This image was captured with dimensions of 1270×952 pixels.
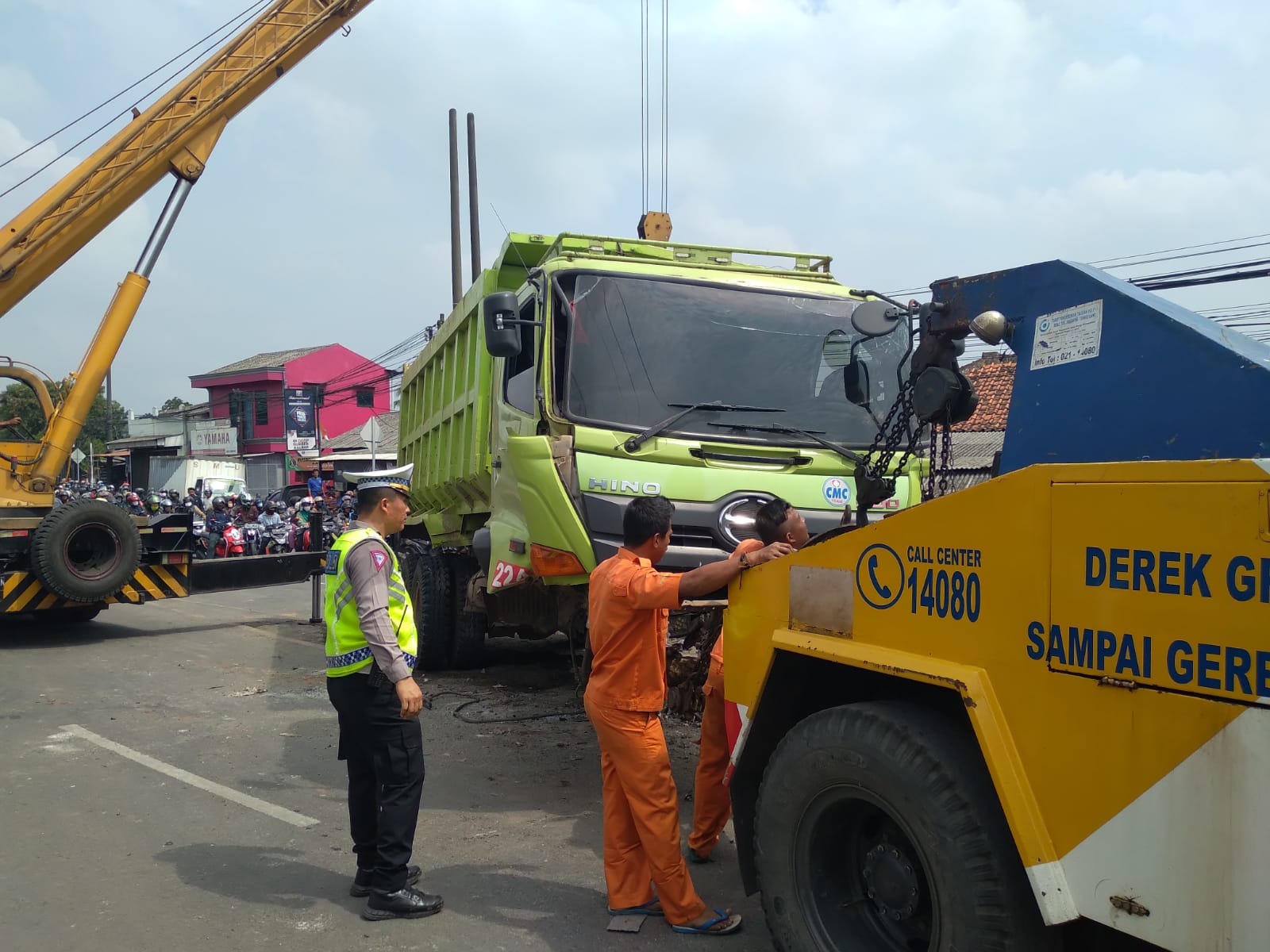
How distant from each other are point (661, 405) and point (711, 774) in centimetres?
191

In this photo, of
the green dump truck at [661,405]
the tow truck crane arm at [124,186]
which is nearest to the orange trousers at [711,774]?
the green dump truck at [661,405]

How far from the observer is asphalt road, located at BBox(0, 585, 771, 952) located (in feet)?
11.5

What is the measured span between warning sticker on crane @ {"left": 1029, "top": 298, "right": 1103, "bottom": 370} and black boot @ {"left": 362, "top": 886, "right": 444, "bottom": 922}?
2835 millimetres

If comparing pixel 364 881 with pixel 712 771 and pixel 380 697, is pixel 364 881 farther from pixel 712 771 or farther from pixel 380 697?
pixel 712 771

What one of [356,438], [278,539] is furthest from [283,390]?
[278,539]

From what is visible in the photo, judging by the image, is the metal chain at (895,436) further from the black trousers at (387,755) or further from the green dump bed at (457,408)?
the green dump bed at (457,408)

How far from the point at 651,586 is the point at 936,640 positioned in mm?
1160

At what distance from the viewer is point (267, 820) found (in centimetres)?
464

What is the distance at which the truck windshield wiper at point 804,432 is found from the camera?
16.5ft

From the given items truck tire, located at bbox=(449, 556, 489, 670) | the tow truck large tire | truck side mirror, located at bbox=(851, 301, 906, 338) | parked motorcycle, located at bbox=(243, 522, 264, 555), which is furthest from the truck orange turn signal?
parked motorcycle, located at bbox=(243, 522, 264, 555)

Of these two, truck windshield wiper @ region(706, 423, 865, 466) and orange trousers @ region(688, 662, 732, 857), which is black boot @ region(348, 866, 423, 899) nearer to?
orange trousers @ region(688, 662, 732, 857)

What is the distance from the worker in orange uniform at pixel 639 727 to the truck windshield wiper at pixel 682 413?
1.33m

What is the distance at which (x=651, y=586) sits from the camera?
333cm

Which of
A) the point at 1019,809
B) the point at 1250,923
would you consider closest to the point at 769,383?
the point at 1019,809
